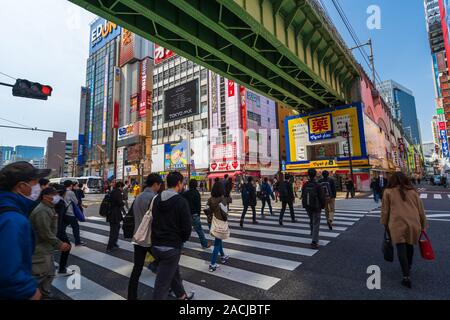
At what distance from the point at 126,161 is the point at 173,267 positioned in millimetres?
63529

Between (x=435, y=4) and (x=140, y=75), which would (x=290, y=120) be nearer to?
(x=140, y=75)

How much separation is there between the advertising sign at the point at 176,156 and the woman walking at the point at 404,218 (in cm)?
4380

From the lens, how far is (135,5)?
29.3 ft

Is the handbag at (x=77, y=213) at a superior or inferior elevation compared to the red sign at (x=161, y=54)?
inferior

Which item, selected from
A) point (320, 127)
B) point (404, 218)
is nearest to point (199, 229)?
point (404, 218)

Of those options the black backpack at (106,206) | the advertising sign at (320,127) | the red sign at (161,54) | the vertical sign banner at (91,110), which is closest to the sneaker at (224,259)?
the black backpack at (106,206)

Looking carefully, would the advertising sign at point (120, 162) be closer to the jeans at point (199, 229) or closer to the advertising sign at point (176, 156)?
the advertising sign at point (176, 156)

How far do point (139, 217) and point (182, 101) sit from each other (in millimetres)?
48457

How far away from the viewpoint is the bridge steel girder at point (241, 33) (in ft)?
32.6

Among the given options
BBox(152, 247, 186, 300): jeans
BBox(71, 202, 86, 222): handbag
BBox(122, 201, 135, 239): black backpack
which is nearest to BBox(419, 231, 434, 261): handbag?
BBox(152, 247, 186, 300): jeans

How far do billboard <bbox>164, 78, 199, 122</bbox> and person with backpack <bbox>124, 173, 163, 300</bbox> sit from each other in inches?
1746

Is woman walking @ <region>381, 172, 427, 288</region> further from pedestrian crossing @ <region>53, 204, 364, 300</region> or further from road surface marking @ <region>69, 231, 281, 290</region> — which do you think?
road surface marking @ <region>69, 231, 281, 290</region>

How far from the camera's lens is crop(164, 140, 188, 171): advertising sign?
46906 millimetres

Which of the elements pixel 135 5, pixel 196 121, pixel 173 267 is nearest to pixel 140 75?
pixel 196 121
